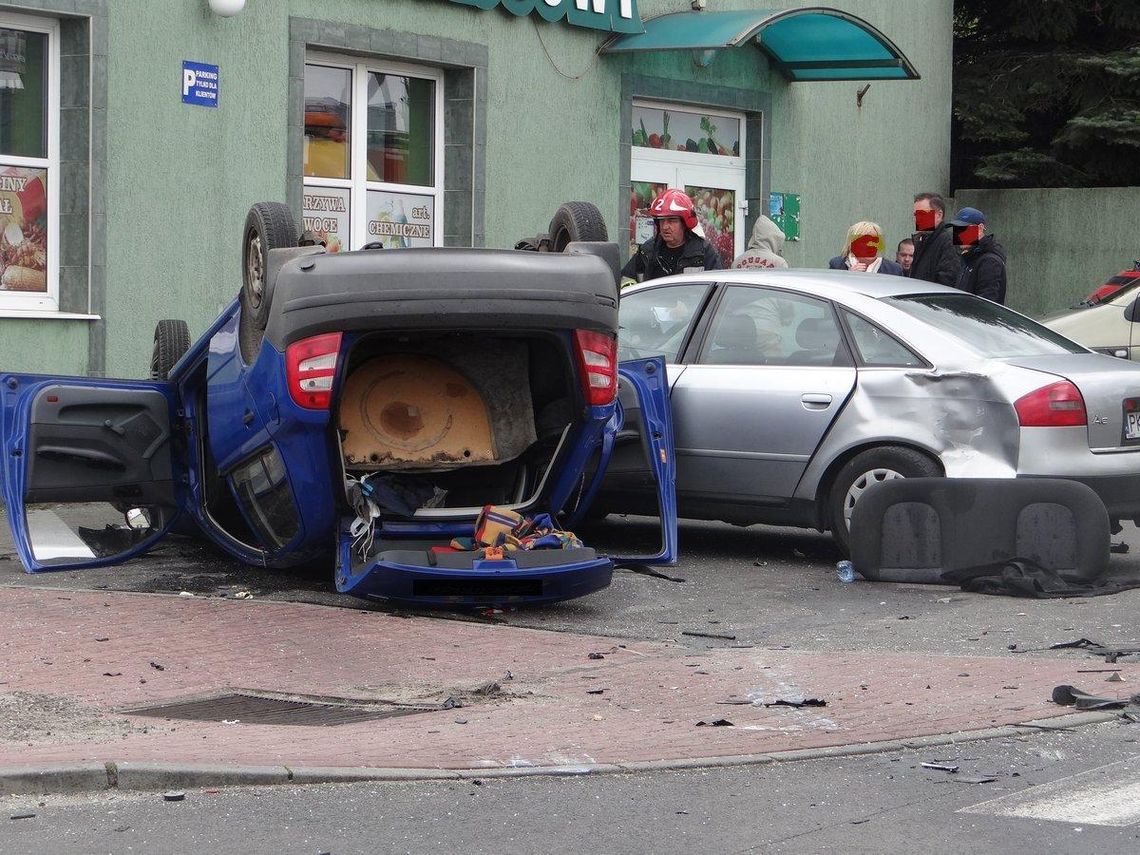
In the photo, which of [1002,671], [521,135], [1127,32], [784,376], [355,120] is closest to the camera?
[1002,671]

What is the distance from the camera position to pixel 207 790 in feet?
18.2

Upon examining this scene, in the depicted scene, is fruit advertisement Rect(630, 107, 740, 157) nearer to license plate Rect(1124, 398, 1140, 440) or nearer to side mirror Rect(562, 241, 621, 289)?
license plate Rect(1124, 398, 1140, 440)

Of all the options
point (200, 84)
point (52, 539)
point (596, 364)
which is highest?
point (200, 84)

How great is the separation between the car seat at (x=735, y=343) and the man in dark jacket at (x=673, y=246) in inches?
89.9

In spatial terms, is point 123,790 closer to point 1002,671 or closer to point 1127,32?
point 1002,671

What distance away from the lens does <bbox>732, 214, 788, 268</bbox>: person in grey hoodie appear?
1296cm

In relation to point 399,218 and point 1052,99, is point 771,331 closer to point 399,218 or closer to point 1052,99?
point 399,218

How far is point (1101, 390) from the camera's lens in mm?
9477

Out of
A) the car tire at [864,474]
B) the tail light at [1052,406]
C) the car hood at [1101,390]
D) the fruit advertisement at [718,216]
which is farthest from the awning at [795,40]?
the tail light at [1052,406]

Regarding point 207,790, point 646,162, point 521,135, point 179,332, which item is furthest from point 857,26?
point 207,790

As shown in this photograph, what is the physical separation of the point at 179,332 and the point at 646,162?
27.7ft

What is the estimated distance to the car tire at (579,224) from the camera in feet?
30.2

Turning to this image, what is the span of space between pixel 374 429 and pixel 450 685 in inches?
83.3

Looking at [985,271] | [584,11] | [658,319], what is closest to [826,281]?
[658,319]
